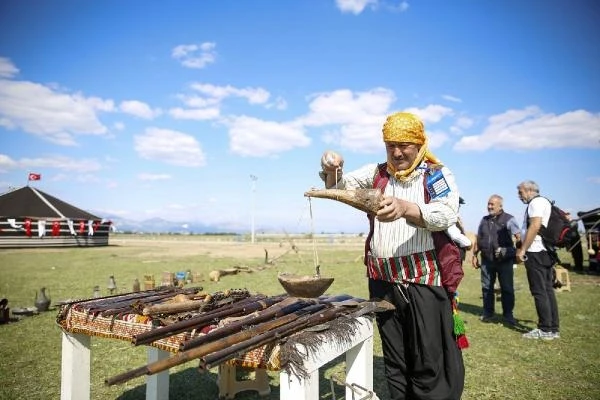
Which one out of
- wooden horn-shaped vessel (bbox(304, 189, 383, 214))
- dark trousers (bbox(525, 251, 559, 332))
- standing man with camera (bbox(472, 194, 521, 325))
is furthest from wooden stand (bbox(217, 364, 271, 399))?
standing man with camera (bbox(472, 194, 521, 325))

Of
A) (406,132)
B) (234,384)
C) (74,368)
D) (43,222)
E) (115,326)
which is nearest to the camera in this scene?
(406,132)

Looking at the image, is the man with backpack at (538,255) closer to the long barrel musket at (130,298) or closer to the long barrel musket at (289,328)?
the long barrel musket at (289,328)

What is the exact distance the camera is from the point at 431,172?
2561 mm

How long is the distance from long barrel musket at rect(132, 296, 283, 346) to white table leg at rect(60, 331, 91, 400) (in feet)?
4.78

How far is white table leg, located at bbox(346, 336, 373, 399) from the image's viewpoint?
281cm

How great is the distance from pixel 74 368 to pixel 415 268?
9.77 ft

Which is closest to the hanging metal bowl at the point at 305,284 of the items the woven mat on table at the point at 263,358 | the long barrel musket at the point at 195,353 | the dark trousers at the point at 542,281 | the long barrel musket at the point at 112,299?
the long barrel musket at the point at 195,353

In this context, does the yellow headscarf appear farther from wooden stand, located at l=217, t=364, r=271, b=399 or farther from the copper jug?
the copper jug

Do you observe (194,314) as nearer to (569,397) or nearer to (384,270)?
(384,270)

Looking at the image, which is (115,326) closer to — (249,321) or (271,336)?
(249,321)

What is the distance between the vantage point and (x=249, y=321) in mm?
2285

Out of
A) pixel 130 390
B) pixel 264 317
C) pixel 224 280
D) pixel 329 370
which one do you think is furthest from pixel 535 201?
pixel 224 280

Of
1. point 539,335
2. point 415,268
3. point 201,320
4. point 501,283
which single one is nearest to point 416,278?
point 415,268

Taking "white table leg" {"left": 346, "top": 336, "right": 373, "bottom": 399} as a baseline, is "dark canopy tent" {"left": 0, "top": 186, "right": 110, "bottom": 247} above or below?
above
